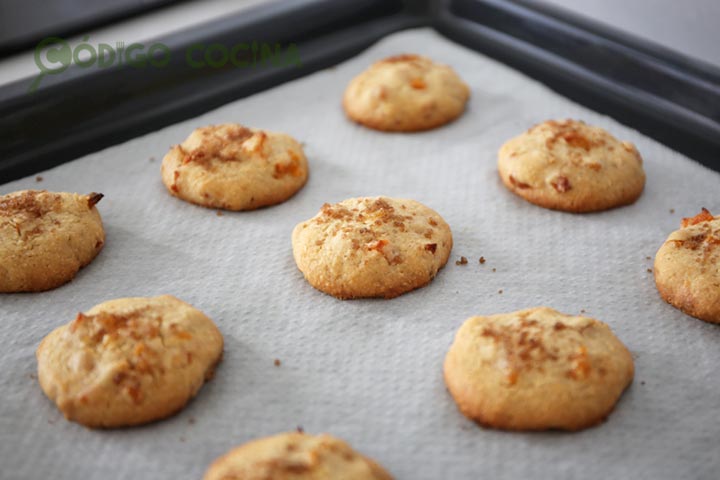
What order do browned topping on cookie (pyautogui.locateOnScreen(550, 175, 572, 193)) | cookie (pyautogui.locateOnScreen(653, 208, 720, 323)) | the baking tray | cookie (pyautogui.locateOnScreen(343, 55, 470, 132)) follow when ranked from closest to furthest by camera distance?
cookie (pyautogui.locateOnScreen(653, 208, 720, 323)) < browned topping on cookie (pyautogui.locateOnScreen(550, 175, 572, 193)) < the baking tray < cookie (pyautogui.locateOnScreen(343, 55, 470, 132))

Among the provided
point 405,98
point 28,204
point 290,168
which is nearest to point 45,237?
point 28,204

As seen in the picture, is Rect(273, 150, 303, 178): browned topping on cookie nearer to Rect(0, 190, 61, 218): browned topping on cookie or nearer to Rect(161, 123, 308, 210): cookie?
Rect(161, 123, 308, 210): cookie

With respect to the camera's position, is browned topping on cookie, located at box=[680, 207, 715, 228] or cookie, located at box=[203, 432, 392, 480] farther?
browned topping on cookie, located at box=[680, 207, 715, 228]

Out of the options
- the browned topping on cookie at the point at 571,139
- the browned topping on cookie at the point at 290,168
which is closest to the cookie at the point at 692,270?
the browned topping on cookie at the point at 571,139

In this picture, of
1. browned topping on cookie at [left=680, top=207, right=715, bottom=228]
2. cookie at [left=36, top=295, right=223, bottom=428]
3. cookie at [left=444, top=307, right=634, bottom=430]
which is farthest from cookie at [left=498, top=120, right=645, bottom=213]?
cookie at [left=36, top=295, right=223, bottom=428]

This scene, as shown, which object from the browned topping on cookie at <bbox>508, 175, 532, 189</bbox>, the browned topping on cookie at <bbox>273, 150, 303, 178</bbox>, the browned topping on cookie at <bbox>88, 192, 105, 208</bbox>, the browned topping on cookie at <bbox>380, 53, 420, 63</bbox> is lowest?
the browned topping on cookie at <bbox>508, 175, 532, 189</bbox>

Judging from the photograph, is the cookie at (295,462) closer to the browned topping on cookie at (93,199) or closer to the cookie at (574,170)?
the browned topping on cookie at (93,199)
